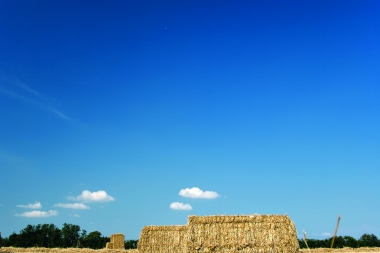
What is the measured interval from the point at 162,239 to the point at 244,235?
4833 millimetres

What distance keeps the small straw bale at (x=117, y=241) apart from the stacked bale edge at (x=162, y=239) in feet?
26.0

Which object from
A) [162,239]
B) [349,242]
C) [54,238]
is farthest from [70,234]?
[349,242]

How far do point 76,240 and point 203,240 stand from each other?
27339mm

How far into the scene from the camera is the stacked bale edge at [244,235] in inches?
647

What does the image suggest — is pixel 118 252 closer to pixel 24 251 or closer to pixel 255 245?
pixel 24 251

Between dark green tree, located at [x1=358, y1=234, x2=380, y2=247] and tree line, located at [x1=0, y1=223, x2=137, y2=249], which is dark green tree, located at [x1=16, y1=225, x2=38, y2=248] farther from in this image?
dark green tree, located at [x1=358, y1=234, x2=380, y2=247]

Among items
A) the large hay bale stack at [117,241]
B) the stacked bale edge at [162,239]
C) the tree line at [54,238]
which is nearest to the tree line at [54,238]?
the tree line at [54,238]

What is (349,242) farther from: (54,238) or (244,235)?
(54,238)

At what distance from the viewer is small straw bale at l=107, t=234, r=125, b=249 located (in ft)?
87.1

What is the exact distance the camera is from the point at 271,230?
16562mm

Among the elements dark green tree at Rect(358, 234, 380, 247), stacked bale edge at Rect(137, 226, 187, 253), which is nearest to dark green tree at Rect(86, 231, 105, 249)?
stacked bale edge at Rect(137, 226, 187, 253)

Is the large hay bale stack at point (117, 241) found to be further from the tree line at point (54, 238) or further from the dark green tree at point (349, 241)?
the dark green tree at point (349, 241)

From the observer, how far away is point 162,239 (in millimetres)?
19281

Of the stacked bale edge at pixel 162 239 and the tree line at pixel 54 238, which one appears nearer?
the stacked bale edge at pixel 162 239
